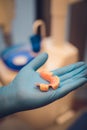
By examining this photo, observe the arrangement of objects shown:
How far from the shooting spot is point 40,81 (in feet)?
2.14

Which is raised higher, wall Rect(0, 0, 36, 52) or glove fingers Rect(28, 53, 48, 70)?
glove fingers Rect(28, 53, 48, 70)

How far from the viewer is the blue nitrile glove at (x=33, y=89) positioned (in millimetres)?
611

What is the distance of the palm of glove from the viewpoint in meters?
0.61

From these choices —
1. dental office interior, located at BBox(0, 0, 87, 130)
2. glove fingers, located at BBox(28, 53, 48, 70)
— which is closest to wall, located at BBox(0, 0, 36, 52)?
dental office interior, located at BBox(0, 0, 87, 130)

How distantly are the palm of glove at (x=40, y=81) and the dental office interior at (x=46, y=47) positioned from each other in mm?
261

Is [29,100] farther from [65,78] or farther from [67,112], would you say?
[67,112]

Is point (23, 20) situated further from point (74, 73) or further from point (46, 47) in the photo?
point (74, 73)

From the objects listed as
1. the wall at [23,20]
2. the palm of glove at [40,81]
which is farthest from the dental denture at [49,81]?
the wall at [23,20]

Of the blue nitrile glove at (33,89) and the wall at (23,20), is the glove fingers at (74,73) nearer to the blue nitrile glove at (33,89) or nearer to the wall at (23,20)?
the blue nitrile glove at (33,89)

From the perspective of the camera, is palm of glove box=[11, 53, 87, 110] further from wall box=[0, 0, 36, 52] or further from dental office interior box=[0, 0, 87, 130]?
wall box=[0, 0, 36, 52]

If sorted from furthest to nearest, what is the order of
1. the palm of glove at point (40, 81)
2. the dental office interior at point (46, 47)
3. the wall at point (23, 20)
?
1. the wall at point (23, 20)
2. the dental office interior at point (46, 47)
3. the palm of glove at point (40, 81)

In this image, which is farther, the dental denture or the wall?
the wall

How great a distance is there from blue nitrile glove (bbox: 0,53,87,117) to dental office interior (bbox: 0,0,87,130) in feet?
0.86

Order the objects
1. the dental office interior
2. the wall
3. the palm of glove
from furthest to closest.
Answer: the wall < the dental office interior < the palm of glove
